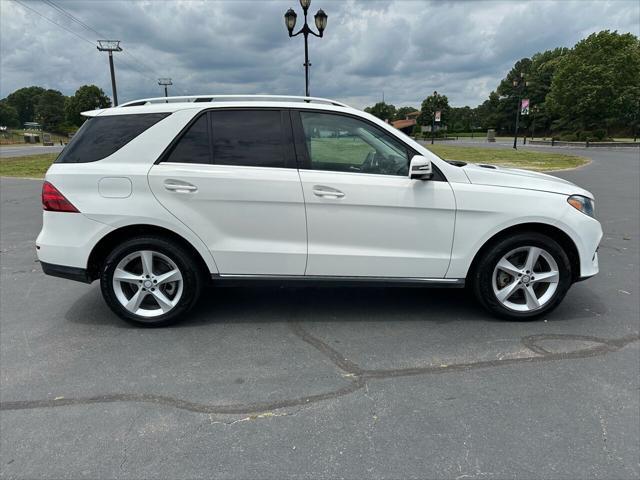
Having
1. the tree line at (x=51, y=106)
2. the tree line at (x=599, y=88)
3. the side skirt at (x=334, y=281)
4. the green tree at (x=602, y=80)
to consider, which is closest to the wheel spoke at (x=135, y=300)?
the side skirt at (x=334, y=281)

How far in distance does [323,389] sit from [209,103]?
98.8 inches

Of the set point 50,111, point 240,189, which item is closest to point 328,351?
point 240,189

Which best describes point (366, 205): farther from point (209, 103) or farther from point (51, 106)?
point (51, 106)

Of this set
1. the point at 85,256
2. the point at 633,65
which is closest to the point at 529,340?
the point at 85,256

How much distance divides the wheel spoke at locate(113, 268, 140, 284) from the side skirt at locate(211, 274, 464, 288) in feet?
2.15

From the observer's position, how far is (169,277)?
11.9ft

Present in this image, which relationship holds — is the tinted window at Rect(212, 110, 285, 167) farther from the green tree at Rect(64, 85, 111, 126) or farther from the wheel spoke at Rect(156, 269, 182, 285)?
the green tree at Rect(64, 85, 111, 126)

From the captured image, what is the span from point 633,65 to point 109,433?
6032 cm

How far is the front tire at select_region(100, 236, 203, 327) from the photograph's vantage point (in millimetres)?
3568

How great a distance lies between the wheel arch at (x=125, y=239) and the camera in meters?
3.57

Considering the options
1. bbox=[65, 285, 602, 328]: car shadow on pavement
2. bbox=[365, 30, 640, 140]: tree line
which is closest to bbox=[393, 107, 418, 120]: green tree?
bbox=[365, 30, 640, 140]: tree line

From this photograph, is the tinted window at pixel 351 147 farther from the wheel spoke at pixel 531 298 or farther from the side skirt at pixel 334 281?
the wheel spoke at pixel 531 298

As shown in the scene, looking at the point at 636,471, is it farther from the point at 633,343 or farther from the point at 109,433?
the point at 109,433

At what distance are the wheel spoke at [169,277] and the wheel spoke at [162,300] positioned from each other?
0.09 meters
